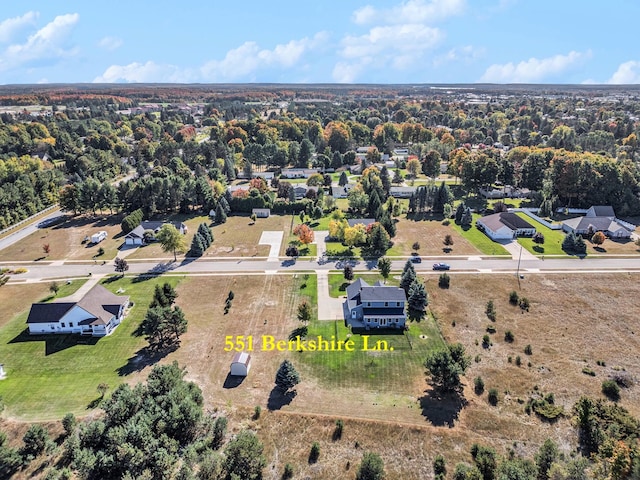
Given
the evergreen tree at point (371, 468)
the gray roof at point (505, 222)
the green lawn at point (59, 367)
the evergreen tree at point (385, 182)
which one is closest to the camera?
the evergreen tree at point (371, 468)

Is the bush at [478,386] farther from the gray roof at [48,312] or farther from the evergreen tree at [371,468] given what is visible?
the gray roof at [48,312]

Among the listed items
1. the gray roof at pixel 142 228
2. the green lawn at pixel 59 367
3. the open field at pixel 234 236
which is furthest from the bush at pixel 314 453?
the gray roof at pixel 142 228

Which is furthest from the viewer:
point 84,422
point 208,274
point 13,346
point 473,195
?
point 473,195

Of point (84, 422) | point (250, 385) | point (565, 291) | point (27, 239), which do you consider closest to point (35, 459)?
point (84, 422)

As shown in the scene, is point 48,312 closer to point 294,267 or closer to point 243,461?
point 294,267

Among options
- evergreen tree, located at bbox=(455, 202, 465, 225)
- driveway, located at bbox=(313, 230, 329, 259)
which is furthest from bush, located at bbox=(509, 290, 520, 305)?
evergreen tree, located at bbox=(455, 202, 465, 225)

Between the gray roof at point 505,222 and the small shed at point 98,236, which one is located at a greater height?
the gray roof at point 505,222

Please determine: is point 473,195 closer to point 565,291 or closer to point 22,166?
point 565,291
